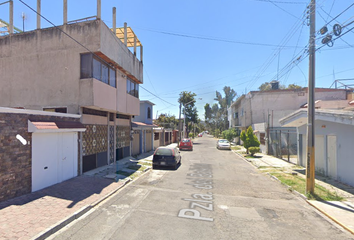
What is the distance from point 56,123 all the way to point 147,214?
5350 millimetres

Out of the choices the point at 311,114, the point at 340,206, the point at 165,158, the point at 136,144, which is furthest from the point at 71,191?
the point at 136,144

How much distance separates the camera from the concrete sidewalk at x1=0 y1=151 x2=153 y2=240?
4.15 m

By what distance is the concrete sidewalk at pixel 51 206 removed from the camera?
4.15 metres

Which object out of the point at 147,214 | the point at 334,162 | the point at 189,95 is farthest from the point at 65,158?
the point at 189,95

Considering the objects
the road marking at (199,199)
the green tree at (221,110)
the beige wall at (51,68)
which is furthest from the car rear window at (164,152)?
the green tree at (221,110)

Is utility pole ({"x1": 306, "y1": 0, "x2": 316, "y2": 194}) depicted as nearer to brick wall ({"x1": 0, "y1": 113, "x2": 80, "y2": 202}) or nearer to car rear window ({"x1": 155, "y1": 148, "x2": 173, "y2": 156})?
car rear window ({"x1": 155, "y1": 148, "x2": 173, "y2": 156})

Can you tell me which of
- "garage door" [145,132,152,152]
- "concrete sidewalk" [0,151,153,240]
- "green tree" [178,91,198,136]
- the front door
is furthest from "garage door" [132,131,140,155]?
"green tree" [178,91,198,136]

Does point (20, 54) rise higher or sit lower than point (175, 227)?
higher

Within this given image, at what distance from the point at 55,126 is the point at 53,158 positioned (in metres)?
1.34

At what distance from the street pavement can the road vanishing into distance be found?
10.5 inches

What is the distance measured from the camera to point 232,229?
4547 millimetres

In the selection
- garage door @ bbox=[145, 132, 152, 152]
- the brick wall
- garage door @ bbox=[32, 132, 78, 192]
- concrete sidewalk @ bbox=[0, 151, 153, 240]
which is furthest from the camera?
garage door @ bbox=[145, 132, 152, 152]

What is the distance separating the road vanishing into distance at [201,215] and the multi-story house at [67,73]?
15.5ft

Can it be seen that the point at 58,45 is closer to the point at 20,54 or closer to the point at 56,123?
the point at 20,54
